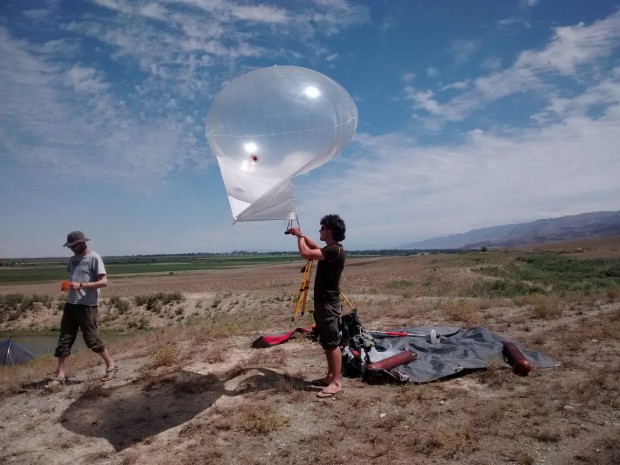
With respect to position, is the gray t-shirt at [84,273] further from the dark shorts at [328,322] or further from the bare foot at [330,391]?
the bare foot at [330,391]

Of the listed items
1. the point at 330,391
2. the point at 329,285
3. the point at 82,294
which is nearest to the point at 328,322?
the point at 329,285

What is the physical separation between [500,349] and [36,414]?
631 centimetres

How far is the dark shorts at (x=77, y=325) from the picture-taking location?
233 inches

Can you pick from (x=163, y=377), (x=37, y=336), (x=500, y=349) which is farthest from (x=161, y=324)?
(x=500, y=349)

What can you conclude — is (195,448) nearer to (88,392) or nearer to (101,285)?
(88,392)

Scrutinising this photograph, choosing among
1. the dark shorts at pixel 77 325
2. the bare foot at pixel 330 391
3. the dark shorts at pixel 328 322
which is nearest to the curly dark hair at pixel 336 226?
the dark shorts at pixel 328 322

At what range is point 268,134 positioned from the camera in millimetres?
5430

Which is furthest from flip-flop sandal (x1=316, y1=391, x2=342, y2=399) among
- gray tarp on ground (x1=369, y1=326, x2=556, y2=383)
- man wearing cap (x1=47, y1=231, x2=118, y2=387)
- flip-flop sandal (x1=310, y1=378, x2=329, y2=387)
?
man wearing cap (x1=47, y1=231, x2=118, y2=387)

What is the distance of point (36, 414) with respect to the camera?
523 centimetres

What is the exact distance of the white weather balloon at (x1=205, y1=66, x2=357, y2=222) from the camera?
17.8 ft

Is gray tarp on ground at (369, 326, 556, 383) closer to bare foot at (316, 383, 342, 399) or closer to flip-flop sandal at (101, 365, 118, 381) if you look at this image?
bare foot at (316, 383, 342, 399)

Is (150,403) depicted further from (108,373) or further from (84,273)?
(84,273)

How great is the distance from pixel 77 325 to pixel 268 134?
3.75 meters

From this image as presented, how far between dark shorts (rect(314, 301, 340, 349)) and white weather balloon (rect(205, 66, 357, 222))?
1.26 m
